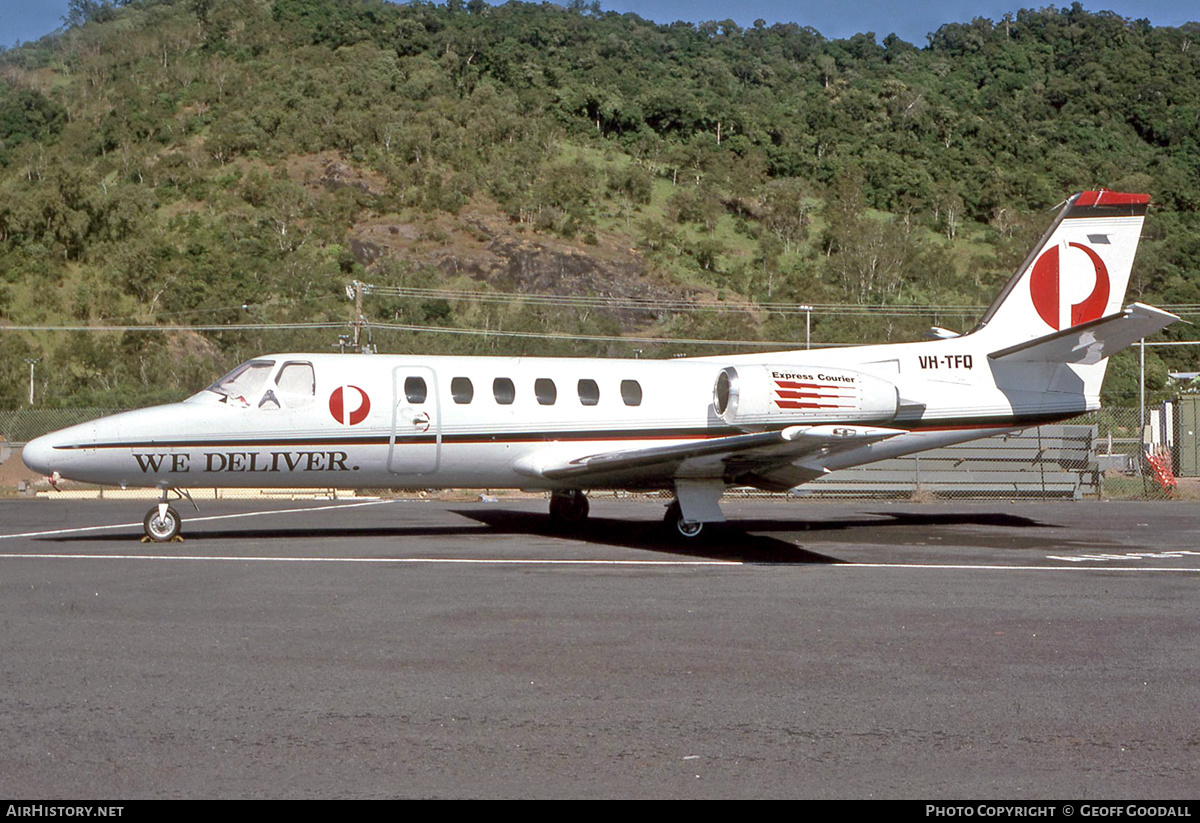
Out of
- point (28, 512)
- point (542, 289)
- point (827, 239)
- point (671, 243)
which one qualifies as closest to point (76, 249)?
point (542, 289)

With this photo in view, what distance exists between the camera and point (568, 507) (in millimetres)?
18812

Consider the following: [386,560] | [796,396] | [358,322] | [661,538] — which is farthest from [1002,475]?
[358,322]

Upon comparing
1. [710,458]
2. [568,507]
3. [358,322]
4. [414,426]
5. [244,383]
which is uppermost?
[358,322]

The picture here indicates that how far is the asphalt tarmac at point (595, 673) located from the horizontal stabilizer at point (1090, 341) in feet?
10.7

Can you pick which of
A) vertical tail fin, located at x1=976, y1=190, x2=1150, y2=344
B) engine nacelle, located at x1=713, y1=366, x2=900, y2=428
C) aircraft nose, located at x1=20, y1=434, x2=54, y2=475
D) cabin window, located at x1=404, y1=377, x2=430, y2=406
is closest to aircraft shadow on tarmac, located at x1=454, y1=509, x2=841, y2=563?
engine nacelle, located at x1=713, y1=366, x2=900, y2=428

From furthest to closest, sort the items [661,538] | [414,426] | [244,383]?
[661,538]
[414,426]
[244,383]

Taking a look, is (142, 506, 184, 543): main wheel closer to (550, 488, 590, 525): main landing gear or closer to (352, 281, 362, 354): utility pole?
(550, 488, 590, 525): main landing gear

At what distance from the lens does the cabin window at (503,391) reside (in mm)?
16906

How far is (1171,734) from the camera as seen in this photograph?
6.16 metres

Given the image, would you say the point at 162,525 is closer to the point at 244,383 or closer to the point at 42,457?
the point at 42,457

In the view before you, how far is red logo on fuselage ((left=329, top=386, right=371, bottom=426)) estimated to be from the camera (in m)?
16.1

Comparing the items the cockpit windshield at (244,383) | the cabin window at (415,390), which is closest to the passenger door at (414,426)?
the cabin window at (415,390)

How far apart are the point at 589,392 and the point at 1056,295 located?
26.3 feet

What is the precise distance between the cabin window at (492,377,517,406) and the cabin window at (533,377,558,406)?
13.3 inches
